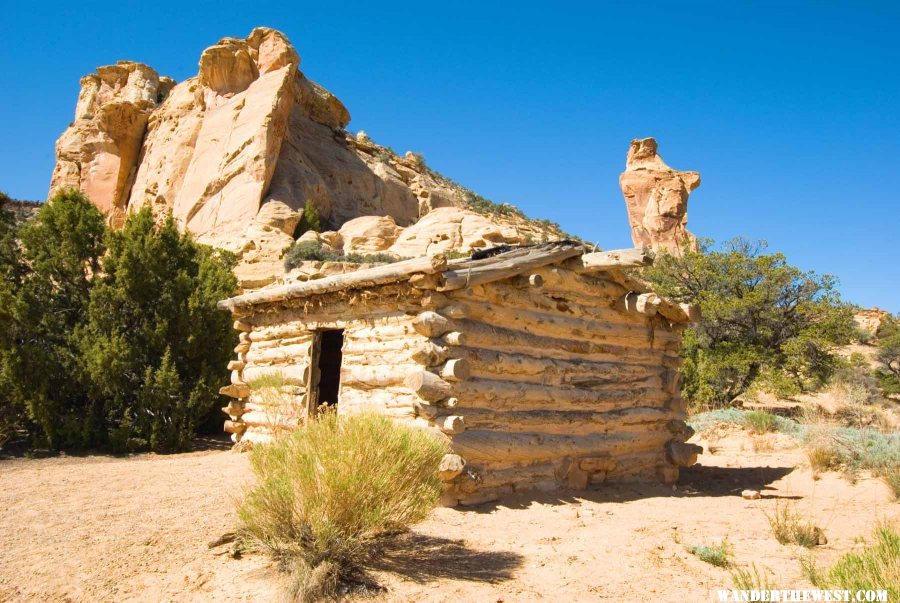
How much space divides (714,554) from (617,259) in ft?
11.9

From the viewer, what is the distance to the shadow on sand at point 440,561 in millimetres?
4184

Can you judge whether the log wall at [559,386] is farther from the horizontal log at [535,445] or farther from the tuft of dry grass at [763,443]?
the tuft of dry grass at [763,443]

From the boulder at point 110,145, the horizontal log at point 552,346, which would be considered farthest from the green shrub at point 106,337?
the boulder at point 110,145

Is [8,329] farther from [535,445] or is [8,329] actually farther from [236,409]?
[535,445]

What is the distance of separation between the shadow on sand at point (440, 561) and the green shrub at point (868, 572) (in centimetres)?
212

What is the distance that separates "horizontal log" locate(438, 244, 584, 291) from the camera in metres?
6.07

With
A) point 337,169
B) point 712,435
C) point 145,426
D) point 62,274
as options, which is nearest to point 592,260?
point 712,435

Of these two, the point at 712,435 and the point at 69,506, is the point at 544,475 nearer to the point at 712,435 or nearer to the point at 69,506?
the point at 69,506

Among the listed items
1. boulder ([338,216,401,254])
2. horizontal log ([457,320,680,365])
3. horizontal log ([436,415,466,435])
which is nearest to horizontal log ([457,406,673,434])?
horizontal log ([436,415,466,435])

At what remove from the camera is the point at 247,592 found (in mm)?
3754

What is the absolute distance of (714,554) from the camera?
4742 mm

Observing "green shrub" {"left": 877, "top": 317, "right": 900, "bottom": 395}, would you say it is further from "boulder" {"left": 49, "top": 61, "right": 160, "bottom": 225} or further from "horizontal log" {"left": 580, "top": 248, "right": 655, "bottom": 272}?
"boulder" {"left": 49, "top": 61, "right": 160, "bottom": 225}

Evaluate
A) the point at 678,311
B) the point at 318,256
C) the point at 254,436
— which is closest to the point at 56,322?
the point at 254,436

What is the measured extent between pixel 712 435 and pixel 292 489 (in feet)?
36.4
